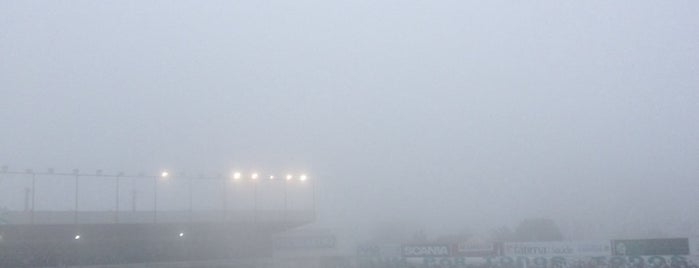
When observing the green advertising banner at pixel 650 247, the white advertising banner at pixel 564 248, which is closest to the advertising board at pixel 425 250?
the white advertising banner at pixel 564 248

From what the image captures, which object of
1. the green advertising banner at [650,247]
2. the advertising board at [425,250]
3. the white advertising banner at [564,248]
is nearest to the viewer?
the green advertising banner at [650,247]

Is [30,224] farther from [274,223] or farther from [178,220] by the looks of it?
[274,223]

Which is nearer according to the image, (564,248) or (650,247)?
(650,247)

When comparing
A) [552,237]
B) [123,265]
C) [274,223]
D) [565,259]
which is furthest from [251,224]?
[552,237]

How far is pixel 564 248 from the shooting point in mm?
43031

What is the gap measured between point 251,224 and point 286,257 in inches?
124

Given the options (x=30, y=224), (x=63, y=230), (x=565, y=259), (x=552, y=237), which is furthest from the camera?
(x=552, y=237)

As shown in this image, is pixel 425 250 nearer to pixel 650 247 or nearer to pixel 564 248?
pixel 564 248

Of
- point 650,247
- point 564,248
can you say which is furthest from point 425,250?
point 650,247

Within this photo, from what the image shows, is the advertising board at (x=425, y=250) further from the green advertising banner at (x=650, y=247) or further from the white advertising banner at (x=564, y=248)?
the green advertising banner at (x=650, y=247)

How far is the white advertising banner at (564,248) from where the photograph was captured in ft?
139

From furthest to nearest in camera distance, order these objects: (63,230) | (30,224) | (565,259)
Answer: (63,230)
(30,224)
(565,259)

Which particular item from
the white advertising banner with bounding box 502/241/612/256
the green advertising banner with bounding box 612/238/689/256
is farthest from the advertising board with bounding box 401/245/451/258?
the green advertising banner with bounding box 612/238/689/256

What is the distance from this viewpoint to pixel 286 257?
56125 millimetres
